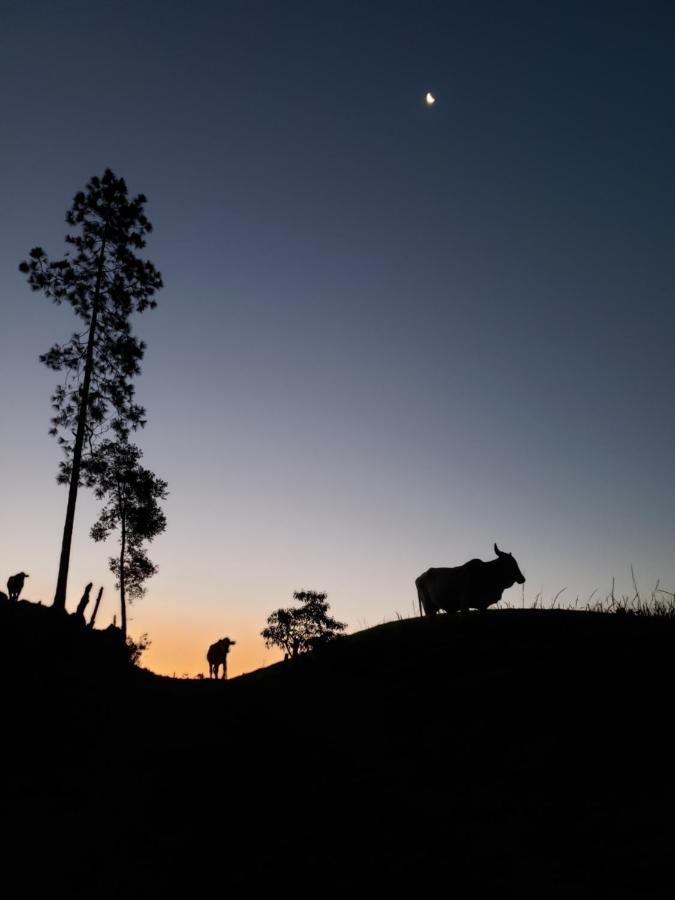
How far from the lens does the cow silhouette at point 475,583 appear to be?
1638cm

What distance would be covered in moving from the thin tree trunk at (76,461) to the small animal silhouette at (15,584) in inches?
69.1

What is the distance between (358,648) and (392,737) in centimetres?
661

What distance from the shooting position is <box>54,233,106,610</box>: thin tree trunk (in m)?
19.1

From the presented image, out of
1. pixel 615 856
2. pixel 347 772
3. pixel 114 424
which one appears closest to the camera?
pixel 615 856

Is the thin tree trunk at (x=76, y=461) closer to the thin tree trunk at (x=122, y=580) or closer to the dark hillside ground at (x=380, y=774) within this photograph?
the dark hillside ground at (x=380, y=774)

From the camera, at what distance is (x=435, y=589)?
17.3m

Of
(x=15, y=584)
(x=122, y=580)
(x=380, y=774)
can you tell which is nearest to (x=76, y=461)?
(x=15, y=584)

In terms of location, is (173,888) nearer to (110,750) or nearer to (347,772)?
(347,772)

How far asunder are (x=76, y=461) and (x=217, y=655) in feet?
48.8

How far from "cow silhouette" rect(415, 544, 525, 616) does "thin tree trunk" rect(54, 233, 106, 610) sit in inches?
481

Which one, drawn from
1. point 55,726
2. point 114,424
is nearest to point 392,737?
point 55,726

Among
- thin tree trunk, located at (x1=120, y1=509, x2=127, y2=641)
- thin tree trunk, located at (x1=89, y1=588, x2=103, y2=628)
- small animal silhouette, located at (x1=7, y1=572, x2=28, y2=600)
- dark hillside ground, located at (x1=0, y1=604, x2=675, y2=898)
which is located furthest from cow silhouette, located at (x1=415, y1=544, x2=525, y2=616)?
thin tree trunk, located at (x1=120, y1=509, x2=127, y2=641)

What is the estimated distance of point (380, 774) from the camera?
8141 mm

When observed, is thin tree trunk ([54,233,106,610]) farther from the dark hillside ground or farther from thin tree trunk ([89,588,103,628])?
the dark hillside ground
